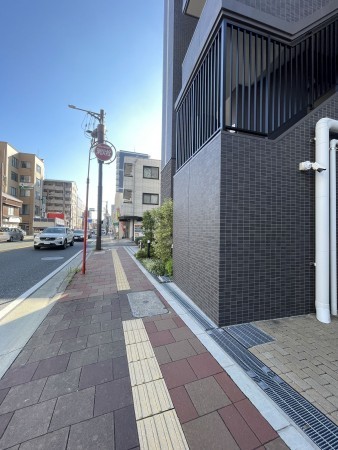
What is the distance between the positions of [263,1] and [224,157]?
10.6 ft

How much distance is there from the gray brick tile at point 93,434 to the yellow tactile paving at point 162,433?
237 mm

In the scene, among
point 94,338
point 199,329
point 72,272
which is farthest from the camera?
point 72,272

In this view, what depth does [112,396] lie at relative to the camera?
197 centimetres

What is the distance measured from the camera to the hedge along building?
132 inches

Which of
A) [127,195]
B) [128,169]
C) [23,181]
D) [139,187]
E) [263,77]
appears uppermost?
[23,181]

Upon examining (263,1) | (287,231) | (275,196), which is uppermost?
(263,1)

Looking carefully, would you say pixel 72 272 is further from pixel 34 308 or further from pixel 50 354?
pixel 50 354

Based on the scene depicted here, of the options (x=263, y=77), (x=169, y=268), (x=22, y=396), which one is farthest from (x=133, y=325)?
(x=263, y=77)

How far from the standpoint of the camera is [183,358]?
253cm

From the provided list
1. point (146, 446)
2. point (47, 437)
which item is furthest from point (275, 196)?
point (47, 437)

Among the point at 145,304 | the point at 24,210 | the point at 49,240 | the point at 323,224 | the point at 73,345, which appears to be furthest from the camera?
the point at 24,210

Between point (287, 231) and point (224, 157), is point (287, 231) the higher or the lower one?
the lower one

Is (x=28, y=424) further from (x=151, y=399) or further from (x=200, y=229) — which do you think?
(x=200, y=229)

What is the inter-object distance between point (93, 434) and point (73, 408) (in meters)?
0.35
